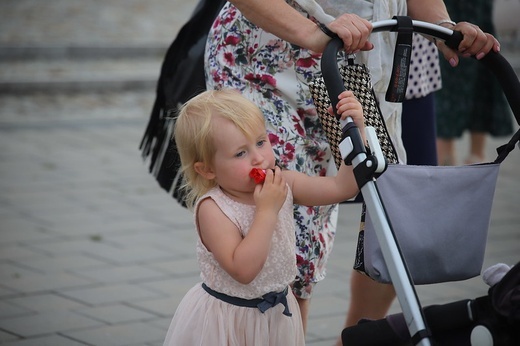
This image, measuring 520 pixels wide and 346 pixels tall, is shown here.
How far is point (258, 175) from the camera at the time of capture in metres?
2.74

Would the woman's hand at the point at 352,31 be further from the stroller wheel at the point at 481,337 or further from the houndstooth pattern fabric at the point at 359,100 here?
the stroller wheel at the point at 481,337

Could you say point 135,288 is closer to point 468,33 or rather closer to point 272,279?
point 272,279

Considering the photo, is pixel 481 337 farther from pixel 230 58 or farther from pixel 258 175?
pixel 230 58

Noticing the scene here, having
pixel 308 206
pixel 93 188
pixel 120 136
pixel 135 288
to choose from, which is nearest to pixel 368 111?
pixel 308 206

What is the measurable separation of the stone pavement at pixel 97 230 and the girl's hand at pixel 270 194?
1.59 meters

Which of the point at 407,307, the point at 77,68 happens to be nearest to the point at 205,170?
the point at 407,307

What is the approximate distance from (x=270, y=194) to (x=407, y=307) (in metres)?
0.55

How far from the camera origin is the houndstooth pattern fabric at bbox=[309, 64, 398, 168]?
2916mm

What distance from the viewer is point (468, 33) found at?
2973 mm

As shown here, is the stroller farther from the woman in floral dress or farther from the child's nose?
the woman in floral dress

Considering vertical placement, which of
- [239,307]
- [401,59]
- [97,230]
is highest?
[401,59]

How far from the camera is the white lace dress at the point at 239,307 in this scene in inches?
111

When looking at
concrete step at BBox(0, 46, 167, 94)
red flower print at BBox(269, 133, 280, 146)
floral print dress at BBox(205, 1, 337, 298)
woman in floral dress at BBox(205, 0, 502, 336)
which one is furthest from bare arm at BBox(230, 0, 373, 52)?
concrete step at BBox(0, 46, 167, 94)

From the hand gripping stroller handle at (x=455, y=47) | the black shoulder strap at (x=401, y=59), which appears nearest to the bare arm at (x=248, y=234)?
the hand gripping stroller handle at (x=455, y=47)
